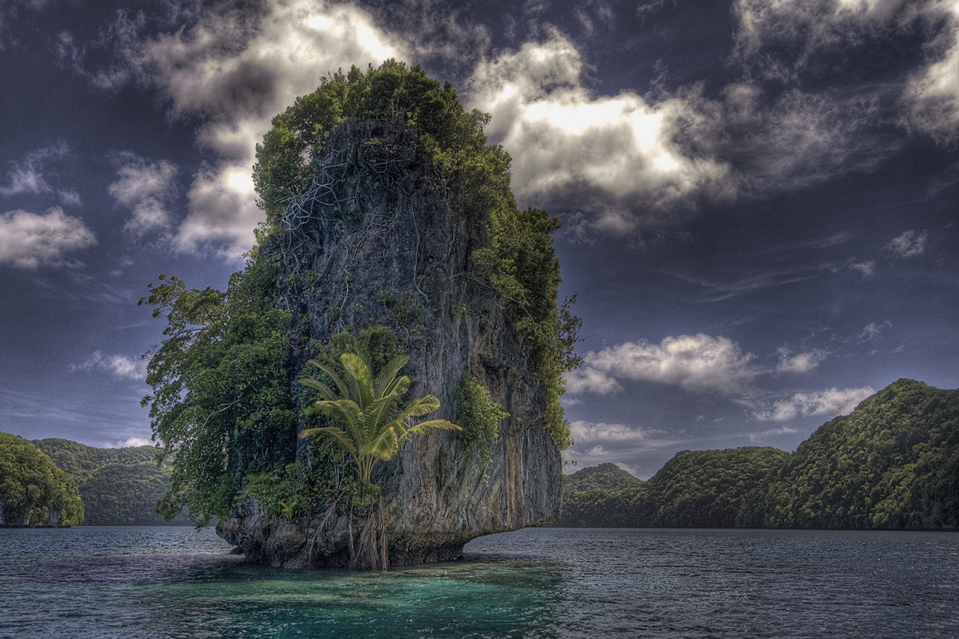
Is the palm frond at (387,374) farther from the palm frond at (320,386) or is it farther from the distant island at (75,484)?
the distant island at (75,484)

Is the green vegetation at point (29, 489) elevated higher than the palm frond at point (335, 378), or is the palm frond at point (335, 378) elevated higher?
the palm frond at point (335, 378)

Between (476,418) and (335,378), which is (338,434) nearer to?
(335,378)

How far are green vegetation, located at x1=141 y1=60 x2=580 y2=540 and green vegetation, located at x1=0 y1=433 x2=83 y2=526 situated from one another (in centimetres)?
6323

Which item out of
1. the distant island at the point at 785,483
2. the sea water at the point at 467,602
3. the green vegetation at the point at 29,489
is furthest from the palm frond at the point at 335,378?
the green vegetation at the point at 29,489

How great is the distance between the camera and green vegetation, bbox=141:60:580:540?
68.4 feet

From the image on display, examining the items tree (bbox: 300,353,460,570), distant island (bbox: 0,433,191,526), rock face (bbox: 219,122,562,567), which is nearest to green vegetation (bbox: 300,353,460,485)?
tree (bbox: 300,353,460,570)

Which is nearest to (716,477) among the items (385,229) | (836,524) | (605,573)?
(836,524)

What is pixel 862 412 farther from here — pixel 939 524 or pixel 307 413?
pixel 307 413

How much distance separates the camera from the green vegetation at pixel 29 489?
227 ft

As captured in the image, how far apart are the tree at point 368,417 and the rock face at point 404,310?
2.93 ft

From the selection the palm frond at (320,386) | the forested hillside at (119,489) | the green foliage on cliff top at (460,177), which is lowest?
the forested hillside at (119,489)

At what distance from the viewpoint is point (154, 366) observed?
2583 cm

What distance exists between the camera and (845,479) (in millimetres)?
70312

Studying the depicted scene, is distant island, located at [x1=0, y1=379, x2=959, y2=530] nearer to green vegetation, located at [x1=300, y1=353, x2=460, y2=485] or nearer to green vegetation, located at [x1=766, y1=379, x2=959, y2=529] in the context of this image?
green vegetation, located at [x1=766, y1=379, x2=959, y2=529]
